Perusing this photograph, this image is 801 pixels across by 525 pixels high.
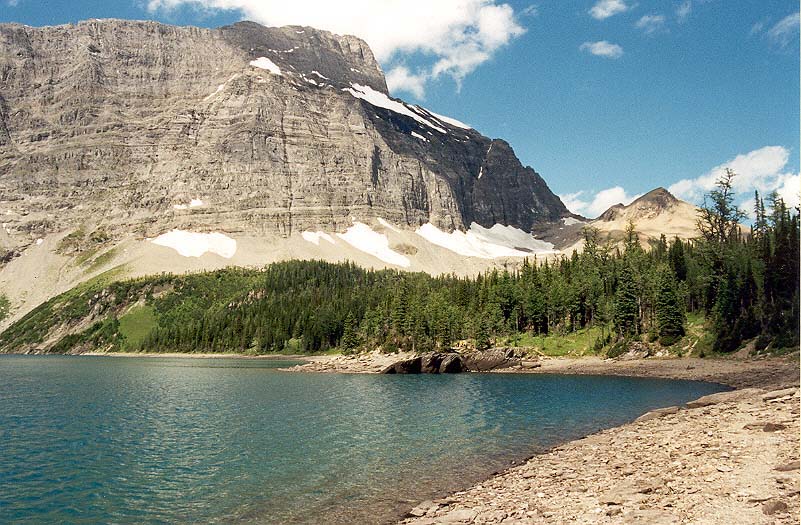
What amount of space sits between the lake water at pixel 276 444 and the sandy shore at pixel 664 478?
2.95 meters

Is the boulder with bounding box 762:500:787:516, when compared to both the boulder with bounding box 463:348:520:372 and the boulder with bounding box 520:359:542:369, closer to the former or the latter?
the boulder with bounding box 520:359:542:369

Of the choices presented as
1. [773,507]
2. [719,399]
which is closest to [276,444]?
[773,507]

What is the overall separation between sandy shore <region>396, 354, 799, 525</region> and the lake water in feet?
9.69

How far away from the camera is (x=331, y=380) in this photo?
83750 millimetres

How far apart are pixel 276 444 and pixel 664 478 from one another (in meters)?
23.8

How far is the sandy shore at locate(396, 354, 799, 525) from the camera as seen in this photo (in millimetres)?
Answer: 16795

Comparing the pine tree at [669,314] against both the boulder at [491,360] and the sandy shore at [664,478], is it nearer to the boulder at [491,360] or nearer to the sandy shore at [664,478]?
the boulder at [491,360]

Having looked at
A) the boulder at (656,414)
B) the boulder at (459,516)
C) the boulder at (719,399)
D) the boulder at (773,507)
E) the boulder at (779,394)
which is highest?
the boulder at (779,394)

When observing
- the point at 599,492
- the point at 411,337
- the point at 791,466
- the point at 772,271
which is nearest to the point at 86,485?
the point at 599,492

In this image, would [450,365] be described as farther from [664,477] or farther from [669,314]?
[664,477]

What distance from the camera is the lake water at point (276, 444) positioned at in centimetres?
2394

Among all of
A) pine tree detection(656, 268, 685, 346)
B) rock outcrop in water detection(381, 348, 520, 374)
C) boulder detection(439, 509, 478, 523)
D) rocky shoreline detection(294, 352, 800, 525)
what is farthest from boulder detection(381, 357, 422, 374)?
boulder detection(439, 509, 478, 523)

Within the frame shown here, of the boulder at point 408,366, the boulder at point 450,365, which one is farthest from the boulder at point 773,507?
the boulder at point 408,366

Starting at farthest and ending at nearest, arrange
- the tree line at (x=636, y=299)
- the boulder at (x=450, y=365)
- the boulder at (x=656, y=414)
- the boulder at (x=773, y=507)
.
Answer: the boulder at (x=450, y=365), the tree line at (x=636, y=299), the boulder at (x=656, y=414), the boulder at (x=773, y=507)
